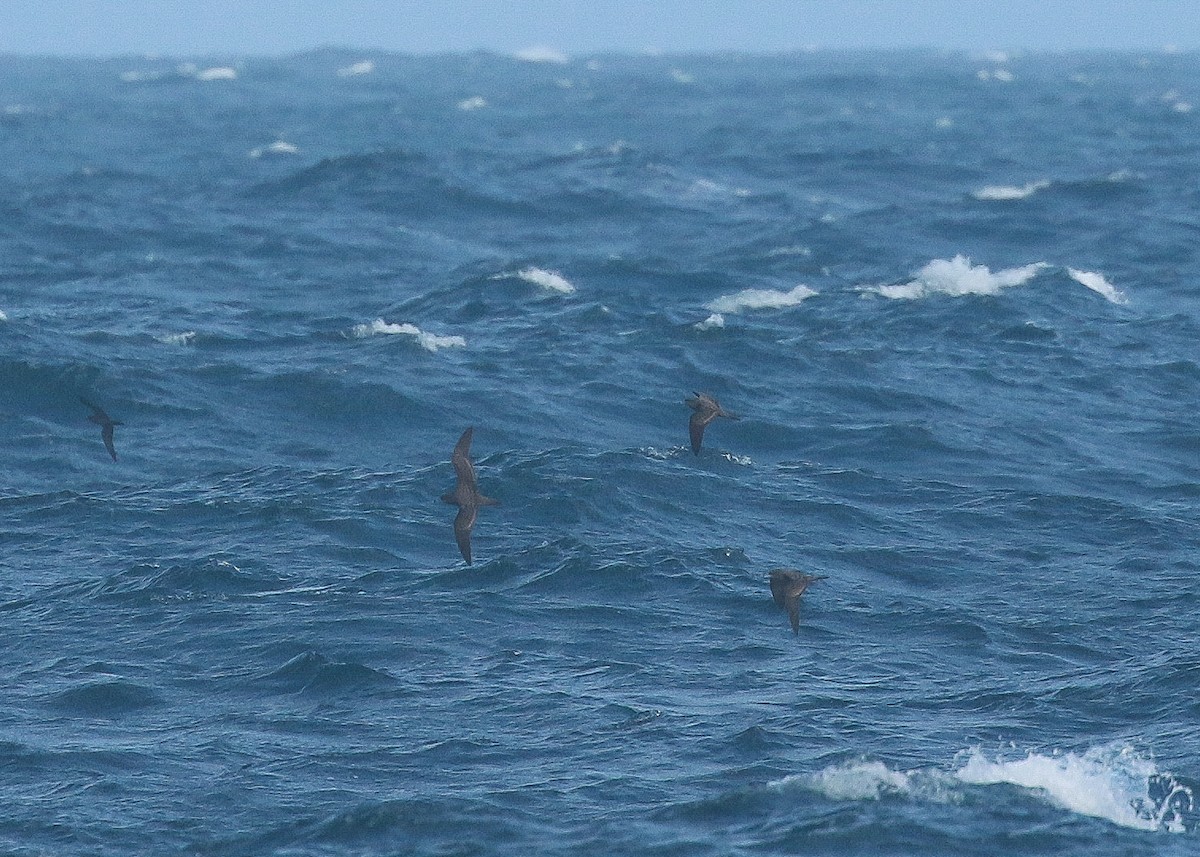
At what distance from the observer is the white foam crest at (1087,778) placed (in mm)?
25594

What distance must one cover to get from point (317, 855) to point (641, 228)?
49430 mm

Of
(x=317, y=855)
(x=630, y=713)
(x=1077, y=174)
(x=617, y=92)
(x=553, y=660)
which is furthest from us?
(x=617, y=92)

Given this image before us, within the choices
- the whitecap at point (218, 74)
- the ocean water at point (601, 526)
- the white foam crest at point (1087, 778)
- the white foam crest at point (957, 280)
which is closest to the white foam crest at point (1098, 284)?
the ocean water at point (601, 526)

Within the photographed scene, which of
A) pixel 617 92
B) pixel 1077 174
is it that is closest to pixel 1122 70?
pixel 617 92

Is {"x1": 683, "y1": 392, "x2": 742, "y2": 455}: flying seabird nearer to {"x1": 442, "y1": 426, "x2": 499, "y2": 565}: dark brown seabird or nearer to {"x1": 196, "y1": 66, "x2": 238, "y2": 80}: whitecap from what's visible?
{"x1": 442, "y1": 426, "x2": 499, "y2": 565}: dark brown seabird

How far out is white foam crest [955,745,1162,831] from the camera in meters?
25.6

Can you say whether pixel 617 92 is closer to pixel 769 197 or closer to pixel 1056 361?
pixel 769 197

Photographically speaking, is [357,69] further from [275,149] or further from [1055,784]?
[1055,784]

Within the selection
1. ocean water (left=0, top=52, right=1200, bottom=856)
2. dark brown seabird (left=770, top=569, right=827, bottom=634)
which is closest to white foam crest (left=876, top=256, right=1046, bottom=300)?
ocean water (left=0, top=52, right=1200, bottom=856)

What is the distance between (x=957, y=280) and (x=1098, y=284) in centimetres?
451

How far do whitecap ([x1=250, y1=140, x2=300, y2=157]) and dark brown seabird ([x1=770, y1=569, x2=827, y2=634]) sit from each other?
6987cm

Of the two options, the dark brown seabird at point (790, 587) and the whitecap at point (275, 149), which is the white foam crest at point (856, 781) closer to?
the dark brown seabird at point (790, 587)

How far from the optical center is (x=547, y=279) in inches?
2345

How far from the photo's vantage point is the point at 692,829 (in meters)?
25.0
